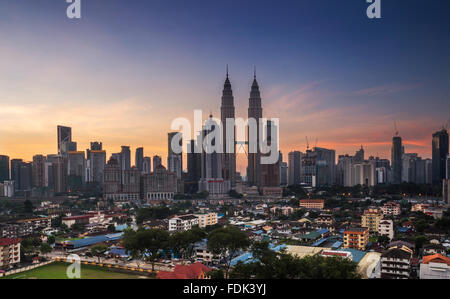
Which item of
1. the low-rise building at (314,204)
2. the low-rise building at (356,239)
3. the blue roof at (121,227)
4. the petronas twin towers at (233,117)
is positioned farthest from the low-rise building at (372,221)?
the petronas twin towers at (233,117)

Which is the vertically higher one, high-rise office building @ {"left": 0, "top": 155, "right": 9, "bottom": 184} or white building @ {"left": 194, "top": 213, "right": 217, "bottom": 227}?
high-rise office building @ {"left": 0, "top": 155, "right": 9, "bottom": 184}

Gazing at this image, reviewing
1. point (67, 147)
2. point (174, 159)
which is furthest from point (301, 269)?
point (67, 147)

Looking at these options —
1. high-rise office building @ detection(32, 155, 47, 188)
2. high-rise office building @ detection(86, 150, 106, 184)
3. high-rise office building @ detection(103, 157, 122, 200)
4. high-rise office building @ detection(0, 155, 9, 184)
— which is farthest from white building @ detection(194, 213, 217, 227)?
high-rise office building @ detection(86, 150, 106, 184)

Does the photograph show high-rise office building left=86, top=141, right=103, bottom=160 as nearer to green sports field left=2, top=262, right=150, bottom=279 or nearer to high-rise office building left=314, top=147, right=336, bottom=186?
high-rise office building left=314, top=147, right=336, bottom=186

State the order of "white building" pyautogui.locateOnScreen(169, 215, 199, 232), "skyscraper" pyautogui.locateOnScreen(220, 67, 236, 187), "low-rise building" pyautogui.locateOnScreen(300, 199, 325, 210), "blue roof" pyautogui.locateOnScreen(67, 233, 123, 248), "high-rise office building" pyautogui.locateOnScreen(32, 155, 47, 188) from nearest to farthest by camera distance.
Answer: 1. "blue roof" pyautogui.locateOnScreen(67, 233, 123, 248)
2. "white building" pyautogui.locateOnScreen(169, 215, 199, 232)
3. "low-rise building" pyautogui.locateOnScreen(300, 199, 325, 210)
4. "high-rise office building" pyautogui.locateOnScreen(32, 155, 47, 188)
5. "skyscraper" pyautogui.locateOnScreen(220, 67, 236, 187)
